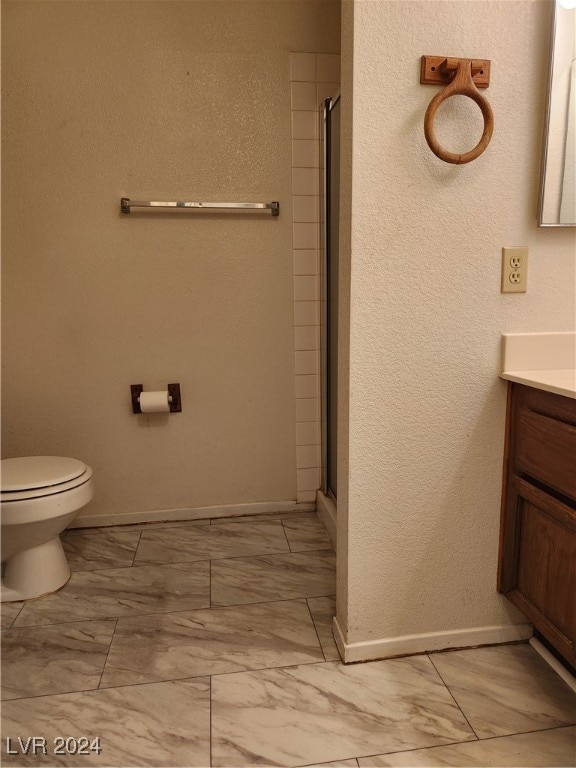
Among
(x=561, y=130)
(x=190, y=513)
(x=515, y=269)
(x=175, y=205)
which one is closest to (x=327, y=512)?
(x=190, y=513)

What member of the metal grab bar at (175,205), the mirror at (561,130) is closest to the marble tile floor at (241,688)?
the mirror at (561,130)

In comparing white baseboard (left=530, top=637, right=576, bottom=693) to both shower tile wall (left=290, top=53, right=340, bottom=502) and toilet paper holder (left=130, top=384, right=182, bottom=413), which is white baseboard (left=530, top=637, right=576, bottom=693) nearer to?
shower tile wall (left=290, top=53, right=340, bottom=502)

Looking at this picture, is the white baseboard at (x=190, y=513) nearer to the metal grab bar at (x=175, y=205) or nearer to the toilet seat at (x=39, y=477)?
the toilet seat at (x=39, y=477)

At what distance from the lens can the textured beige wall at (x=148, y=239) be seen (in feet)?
6.46

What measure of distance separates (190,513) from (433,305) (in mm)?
1539

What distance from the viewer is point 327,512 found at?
217cm

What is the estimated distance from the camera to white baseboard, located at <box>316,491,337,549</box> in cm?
207

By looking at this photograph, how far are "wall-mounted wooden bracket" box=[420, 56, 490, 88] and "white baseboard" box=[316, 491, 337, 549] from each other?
1552 millimetres

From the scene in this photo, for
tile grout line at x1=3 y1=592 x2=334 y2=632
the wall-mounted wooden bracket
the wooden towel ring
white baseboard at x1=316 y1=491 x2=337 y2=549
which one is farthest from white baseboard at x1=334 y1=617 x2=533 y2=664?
the wall-mounted wooden bracket

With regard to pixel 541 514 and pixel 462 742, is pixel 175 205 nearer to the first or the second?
pixel 541 514

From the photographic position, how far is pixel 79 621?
1588mm

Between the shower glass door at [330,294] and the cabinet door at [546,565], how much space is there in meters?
0.79

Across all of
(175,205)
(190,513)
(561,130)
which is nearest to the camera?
(561,130)

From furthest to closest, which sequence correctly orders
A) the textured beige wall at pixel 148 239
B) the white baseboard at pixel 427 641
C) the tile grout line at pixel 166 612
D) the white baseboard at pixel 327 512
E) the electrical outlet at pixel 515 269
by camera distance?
1. the white baseboard at pixel 327 512
2. the textured beige wall at pixel 148 239
3. the tile grout line at pixel 166 612
4. the white baseboard at pixel 427 641
5. the electrical outlet at pixel 515 269
